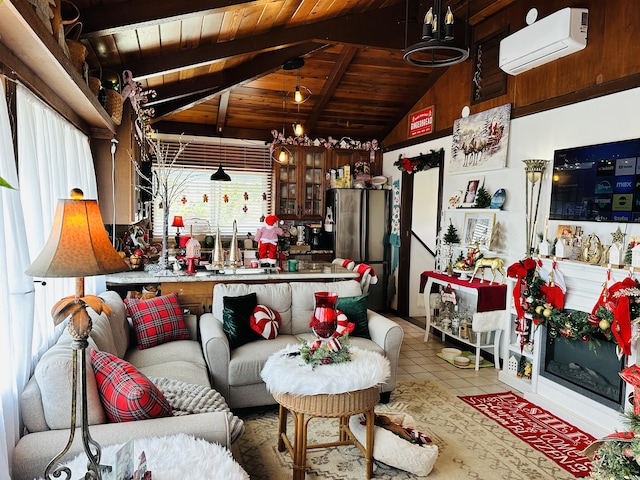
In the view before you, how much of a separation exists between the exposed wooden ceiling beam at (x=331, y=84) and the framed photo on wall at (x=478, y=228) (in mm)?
2396

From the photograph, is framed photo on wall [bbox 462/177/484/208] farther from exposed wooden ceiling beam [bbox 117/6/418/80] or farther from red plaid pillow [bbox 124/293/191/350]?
red plaid pillow [bbox 124/293/191/350]

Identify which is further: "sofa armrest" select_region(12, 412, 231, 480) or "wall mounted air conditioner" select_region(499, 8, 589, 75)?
"wall mounted air conditioner" select_region(499, 8, 589, 75)

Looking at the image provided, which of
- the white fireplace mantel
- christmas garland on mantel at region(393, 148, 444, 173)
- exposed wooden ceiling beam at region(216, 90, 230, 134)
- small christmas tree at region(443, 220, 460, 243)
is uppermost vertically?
exposed wooden ceiling beam at region(216, 90, 230, 134)

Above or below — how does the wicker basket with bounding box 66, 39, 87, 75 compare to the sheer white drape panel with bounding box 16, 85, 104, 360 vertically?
above

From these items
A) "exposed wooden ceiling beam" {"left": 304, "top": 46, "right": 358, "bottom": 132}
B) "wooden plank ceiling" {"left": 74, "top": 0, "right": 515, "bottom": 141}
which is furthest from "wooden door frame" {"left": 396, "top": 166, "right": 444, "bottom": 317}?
"exposed wooden ceiling beam" {"left": 304, "top": 46, "right": 358, "bottom": 132}

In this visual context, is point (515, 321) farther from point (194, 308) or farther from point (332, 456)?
point (194, 308)

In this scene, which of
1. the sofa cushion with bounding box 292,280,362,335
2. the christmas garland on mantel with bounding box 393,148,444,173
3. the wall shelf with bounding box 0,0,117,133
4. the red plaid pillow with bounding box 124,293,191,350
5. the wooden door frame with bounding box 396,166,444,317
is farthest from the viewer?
the wooden door frame with bounding box 396,166,444,317

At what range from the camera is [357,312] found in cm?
371

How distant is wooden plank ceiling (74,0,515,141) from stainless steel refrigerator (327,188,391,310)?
3.76 feet

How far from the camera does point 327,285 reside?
4.05 metres

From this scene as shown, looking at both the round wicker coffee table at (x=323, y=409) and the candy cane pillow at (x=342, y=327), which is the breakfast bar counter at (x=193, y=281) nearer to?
the candy cane pillow at (x=342, y=327)

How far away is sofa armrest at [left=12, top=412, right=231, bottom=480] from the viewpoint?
1.72m

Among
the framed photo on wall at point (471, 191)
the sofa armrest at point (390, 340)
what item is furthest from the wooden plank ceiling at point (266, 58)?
the sofa armrest at point (390, 340)

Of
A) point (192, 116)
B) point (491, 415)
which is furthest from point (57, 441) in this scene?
point (192, 116)
